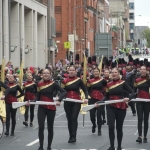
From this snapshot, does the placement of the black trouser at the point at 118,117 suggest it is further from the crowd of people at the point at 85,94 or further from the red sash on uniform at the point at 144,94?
the red sash on uniform at the point at 144,94

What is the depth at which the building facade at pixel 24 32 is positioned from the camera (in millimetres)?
45062

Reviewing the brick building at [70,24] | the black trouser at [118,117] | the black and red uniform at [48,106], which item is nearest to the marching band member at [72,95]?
the black and red uniform at [48,106]

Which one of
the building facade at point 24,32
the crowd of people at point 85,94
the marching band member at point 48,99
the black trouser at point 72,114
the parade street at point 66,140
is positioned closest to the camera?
the crowd of people at point 85,94

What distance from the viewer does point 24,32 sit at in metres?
55.7

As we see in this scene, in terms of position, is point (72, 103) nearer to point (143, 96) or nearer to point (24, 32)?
point (143, 96)

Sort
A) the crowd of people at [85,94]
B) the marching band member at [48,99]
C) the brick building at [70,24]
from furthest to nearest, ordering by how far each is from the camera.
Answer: the brick building at [70,24], the marching band member at [48,99], the crowd of people at [85,94]

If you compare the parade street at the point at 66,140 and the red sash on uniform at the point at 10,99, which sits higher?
the red sash on uniform at the point at 10,99

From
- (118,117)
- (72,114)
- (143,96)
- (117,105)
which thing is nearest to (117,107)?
(117,105)

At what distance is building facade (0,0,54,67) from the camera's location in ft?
148

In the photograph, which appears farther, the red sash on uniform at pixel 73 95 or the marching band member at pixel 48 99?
the red sash on uniform at pixel 73 95

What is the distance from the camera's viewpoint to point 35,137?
19.2 meters

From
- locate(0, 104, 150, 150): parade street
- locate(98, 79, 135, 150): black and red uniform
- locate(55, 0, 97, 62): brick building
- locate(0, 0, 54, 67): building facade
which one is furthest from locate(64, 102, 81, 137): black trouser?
locate(55, 0, 97, 62): brick building

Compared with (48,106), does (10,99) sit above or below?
below

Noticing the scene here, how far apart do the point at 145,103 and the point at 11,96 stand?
13.7 feet
